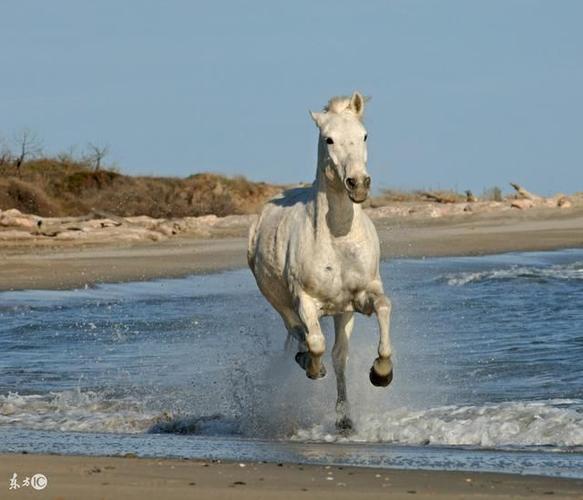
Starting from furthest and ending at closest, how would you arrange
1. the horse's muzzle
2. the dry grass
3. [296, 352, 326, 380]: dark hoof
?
the dry grass → [296, 352, 326, 380]: dark hoof → the horse's muzzle

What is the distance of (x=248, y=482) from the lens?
712cm

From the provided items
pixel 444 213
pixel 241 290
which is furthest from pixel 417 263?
pixel 444 213

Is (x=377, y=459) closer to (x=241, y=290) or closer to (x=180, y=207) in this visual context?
(x=241, y=290)

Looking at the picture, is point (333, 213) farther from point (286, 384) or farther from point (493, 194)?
point (493, 194)

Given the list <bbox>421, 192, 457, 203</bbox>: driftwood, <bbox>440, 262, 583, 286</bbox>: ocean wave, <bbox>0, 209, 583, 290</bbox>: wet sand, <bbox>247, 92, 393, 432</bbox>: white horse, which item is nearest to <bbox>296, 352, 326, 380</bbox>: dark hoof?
<bbox>247, 92, 393, 432</bbox>: white horse

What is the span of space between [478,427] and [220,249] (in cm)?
2047

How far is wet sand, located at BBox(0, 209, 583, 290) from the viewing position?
2536 cm

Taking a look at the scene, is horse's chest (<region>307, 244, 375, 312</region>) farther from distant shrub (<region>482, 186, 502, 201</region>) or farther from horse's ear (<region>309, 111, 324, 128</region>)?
distant shrub (<region>482, 186, 502, 201</region>)

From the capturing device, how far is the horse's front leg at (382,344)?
31.8 feet

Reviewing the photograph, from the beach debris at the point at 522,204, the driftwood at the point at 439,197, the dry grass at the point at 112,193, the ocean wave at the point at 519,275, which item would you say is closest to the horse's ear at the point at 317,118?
the ocean wave at the point at 519,275

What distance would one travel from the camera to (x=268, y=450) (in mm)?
9141

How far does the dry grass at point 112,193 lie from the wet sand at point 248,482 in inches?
1139

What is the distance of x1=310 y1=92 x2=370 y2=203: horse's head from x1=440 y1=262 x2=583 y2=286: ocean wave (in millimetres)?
12149

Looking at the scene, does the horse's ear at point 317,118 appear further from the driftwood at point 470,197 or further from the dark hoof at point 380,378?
the driftwood at point 470,197
